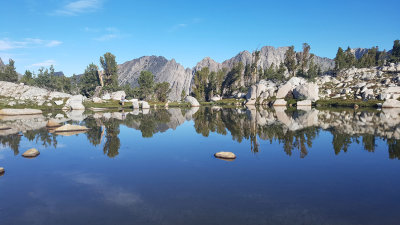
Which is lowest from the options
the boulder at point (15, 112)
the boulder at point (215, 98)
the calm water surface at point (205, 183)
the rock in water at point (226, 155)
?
the calm water surface at point (205, 183)

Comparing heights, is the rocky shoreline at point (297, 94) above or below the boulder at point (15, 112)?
above

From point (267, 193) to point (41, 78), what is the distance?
168203 mm

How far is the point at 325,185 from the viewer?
11.4 m

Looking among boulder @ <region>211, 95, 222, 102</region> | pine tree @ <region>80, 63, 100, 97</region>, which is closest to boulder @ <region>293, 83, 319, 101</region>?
boulder @ <region>211, 95, 222, 102</region>

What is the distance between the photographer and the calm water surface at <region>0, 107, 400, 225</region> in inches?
339

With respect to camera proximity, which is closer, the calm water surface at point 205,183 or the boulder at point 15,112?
the calm water surface at point 205,183

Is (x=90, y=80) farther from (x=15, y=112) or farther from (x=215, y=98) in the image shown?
(x=15, y=112)

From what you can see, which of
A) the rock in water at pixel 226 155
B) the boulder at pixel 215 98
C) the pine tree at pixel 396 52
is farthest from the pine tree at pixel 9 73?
the pine tree at pixel 396 52

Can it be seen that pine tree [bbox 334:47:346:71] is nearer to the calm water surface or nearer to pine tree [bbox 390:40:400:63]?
pine tree [bbox 390:40:400:63]

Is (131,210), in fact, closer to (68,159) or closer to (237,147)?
(68,159)

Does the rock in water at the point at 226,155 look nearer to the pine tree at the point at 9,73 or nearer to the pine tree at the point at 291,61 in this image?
the pine tree at the point at 291,61

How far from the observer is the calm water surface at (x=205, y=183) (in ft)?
28.2

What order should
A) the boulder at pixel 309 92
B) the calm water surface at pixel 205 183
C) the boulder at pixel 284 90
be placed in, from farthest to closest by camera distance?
the boulder at pixel 284 90 < the boulder at pixel 309 92 < the calm water surface at pixel 205 183

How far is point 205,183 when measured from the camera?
39.0 feet
